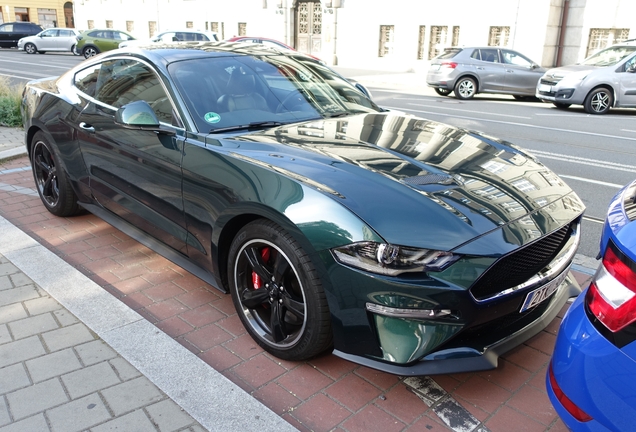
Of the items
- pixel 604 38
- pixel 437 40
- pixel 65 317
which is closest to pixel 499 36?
pixel 437 40

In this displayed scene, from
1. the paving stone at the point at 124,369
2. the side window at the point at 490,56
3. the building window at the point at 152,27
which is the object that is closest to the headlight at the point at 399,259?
the paving stone at the point at 124,369

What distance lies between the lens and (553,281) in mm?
2807

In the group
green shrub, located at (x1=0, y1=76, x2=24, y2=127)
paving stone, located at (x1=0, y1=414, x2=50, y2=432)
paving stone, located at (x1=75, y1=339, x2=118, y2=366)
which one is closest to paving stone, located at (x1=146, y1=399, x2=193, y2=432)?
paving stone, located at (x1=0, y1=414, x2=50, y2=432)

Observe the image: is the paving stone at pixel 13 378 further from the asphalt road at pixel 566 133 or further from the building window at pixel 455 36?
the building window at pixel 455 36

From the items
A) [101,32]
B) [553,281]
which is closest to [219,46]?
[553,281]

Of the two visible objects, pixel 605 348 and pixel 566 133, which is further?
pixel 566 133

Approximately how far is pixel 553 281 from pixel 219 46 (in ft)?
9.52

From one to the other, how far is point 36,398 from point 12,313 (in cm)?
99

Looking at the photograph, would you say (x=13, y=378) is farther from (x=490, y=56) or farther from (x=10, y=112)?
(x=490, y=56)

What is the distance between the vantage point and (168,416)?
259 cm

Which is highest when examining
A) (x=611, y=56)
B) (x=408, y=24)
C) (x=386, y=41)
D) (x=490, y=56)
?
(x=408, y=24)

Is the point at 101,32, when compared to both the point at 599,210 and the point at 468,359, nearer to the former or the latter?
the point at 599,210

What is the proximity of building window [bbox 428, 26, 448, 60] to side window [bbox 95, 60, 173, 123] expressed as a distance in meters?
23.1

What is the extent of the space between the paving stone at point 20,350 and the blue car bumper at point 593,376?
2.62 metres
